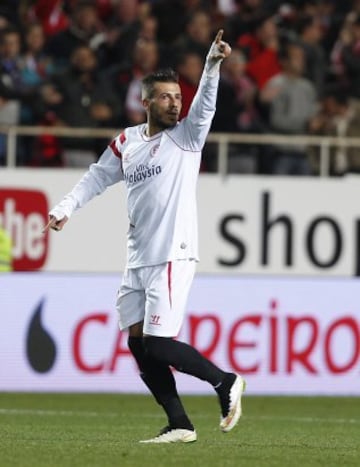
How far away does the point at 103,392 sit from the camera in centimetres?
1559

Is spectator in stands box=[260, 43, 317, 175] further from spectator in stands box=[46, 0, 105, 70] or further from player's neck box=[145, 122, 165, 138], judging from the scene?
player's neck box=[145, 122, 165, 138]

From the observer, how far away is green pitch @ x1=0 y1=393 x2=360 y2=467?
28.5ft

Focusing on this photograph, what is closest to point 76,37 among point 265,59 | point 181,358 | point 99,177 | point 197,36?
point 197,36

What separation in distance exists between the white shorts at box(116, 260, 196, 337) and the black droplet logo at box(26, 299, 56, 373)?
5.84 meters

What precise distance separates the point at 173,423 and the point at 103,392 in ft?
19.4

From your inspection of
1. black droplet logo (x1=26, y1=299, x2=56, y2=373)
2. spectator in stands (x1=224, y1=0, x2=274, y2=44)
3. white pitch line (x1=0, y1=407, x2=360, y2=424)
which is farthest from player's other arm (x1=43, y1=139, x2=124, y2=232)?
spectator in stands (x1=224, y1=0, x2=274, y2=44)

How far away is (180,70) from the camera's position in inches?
724

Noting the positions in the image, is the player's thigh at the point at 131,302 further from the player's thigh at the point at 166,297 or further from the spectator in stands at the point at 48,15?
the spectator in stands at the point at 48,15

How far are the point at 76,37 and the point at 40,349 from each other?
4.83 metres

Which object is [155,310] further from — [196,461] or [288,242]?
[288,242]

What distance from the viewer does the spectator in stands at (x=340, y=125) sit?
19.6m

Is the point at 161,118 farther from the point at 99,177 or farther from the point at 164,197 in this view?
the point at 99,177

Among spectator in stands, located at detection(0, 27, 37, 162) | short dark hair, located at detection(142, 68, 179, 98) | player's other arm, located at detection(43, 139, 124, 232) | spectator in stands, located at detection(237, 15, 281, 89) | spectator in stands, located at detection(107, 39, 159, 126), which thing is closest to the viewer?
short dark hair, located at detection(142, 68, 179, 98)

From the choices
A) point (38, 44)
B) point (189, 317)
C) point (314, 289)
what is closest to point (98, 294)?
point (189, 317)
